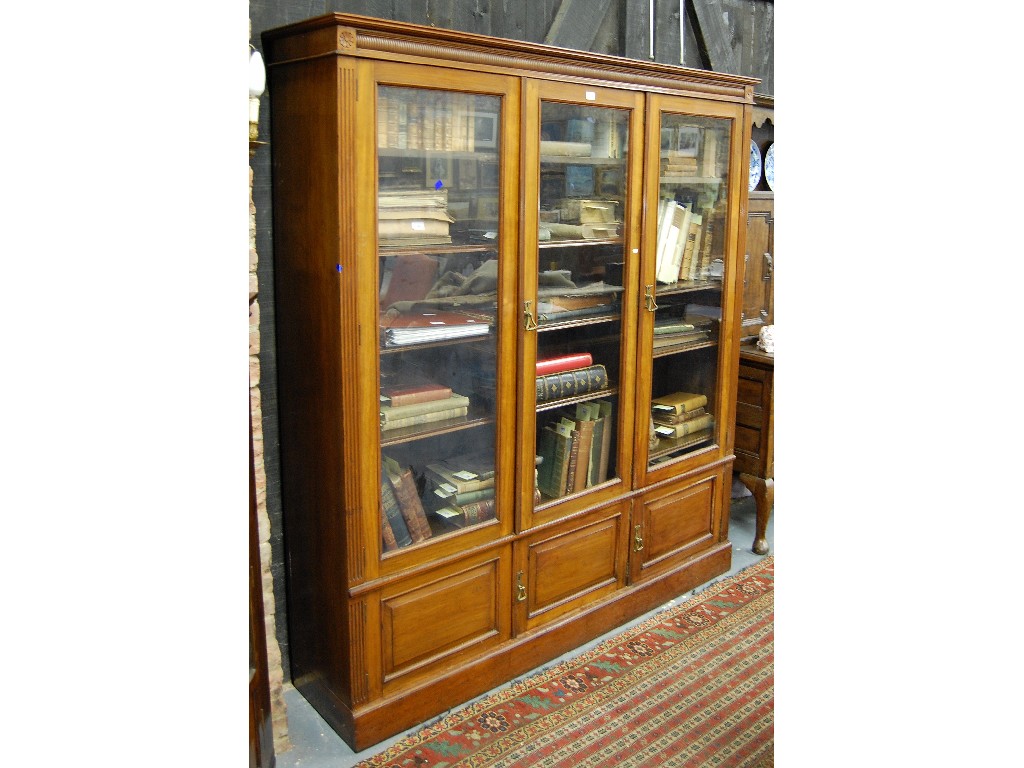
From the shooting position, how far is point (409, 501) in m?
2.52

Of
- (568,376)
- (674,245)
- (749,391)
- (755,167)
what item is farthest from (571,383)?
(755,167)

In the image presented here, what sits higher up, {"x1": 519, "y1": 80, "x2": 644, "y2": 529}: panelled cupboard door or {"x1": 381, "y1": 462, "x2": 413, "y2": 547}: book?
{"x1": 519, "y1": 80, "x2": 644, "y2": 529}: panelled cupboard door

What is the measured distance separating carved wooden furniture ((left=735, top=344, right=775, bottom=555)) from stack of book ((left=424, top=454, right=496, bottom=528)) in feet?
4.85

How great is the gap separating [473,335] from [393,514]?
23.4 inches

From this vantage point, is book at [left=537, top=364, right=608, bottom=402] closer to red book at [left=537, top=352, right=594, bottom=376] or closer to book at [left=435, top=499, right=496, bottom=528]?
red book at [left=537, top=352, right=594, bottom=376]

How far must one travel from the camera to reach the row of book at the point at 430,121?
2.21 m

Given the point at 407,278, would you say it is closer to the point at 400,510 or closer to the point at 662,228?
the point at 400,510

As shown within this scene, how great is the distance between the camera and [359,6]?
2484 mm

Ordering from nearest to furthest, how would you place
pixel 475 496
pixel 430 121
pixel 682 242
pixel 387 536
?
pixel 430 121 < pixel 387 536 < pixel 475 496 < pixel 682 242

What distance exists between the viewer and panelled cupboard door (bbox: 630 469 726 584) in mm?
3180

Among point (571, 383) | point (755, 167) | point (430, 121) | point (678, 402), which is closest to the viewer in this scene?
point (430, 121)

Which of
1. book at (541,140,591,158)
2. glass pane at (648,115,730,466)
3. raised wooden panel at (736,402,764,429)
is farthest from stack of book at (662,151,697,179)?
raised wooden panel at (736,402,764,429)

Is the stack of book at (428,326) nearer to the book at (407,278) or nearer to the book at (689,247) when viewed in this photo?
the book at (407,278)

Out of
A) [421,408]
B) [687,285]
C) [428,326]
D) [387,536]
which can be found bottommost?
[387,536]
